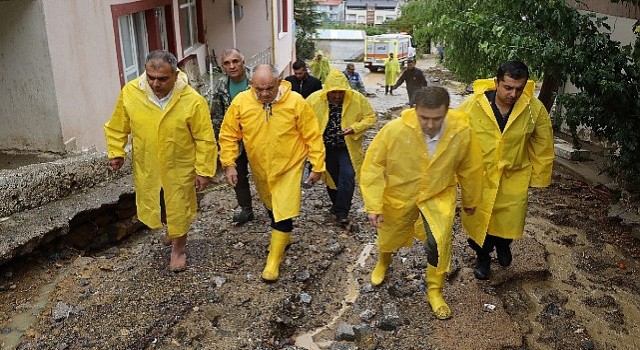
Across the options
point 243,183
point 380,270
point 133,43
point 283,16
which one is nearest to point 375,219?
point 380,270

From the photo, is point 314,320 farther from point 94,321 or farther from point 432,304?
point 94,321

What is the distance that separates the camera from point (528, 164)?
13.2ft

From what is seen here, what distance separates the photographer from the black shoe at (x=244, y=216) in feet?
17.6

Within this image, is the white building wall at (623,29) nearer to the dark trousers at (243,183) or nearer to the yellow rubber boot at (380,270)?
the yellow rubber boot at (380,270)

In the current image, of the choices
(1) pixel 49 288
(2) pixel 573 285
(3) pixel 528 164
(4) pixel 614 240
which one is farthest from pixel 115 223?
(4) pixel 614 240

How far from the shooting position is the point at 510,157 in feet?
12.9

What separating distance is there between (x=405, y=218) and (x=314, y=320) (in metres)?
0.94

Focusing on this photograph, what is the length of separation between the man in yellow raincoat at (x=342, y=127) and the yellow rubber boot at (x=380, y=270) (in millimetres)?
1174

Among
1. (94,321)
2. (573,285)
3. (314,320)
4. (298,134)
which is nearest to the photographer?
(94,321)

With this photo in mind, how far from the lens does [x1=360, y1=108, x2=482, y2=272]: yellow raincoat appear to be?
11.6ft

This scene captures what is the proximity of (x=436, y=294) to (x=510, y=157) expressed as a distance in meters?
1.08

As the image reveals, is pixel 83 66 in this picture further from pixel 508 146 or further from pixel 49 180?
pixel 508 146

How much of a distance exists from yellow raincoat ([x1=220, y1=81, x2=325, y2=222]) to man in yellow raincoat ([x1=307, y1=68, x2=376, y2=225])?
1.02 m

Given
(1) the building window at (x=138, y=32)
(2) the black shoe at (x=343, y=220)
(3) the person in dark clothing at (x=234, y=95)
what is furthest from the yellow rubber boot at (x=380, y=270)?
(1) the building window at (x=138, y=32)
